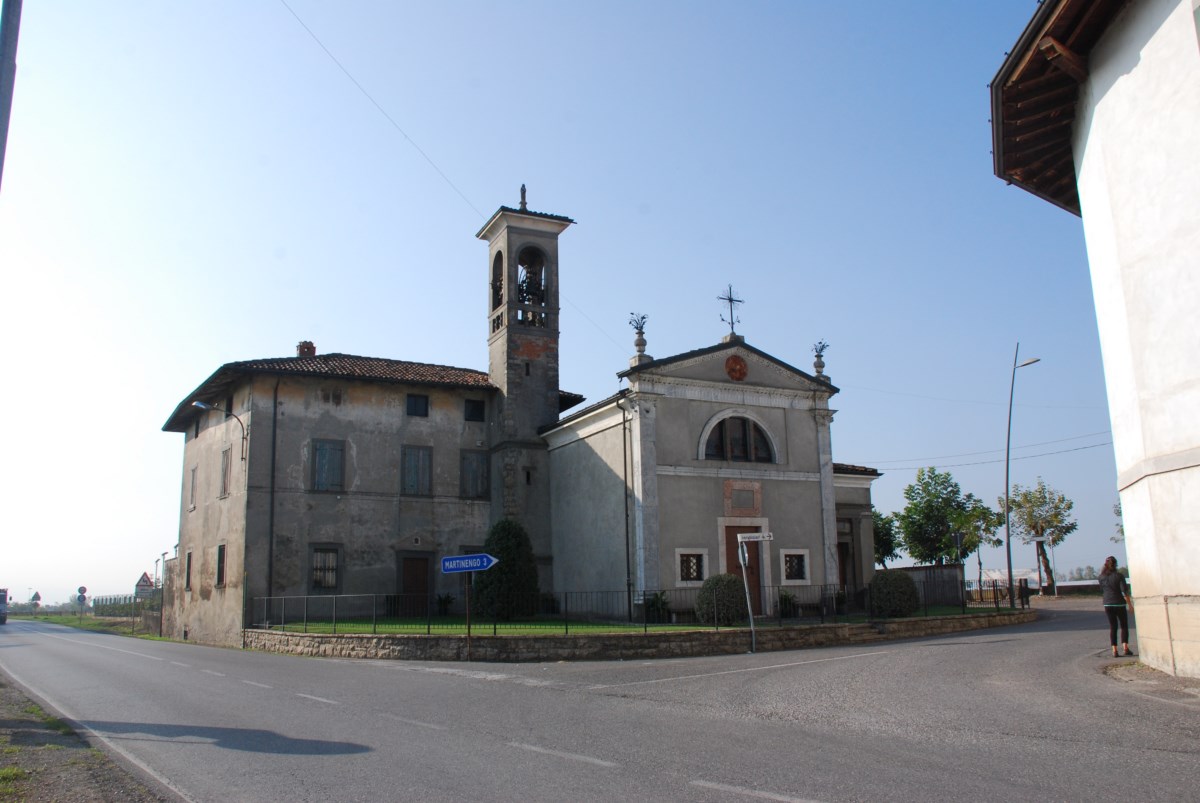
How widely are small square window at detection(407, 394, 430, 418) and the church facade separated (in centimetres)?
7

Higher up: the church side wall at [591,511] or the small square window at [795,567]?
the church side wall at [591,511]

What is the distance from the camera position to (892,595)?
25.0 m

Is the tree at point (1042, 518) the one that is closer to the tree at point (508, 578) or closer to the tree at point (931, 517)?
the tree at point (931, 517)

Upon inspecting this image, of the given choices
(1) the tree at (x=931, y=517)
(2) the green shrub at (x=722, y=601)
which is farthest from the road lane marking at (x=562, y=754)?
(1) the tree at (x=931, y=517)

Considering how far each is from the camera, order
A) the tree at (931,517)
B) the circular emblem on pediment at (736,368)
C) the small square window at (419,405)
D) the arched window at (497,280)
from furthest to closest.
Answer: the tree at (931,517) < the arched window at (497,280) < the small square window at (419,405) < the circular emblem on pediment at (736,368)

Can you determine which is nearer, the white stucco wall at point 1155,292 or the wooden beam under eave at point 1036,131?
the white stucco wall at point 1155,292

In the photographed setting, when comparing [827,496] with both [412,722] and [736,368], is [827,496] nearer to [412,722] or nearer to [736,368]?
[736,368]

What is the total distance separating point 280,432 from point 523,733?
2192 centimetres

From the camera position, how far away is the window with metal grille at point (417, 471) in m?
30.6

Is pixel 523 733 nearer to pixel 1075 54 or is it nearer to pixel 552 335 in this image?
pixel 1075 54

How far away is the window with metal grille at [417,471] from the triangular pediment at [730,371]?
8.48 meters

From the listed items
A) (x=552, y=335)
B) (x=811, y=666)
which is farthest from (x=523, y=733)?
(x=552, y=335)

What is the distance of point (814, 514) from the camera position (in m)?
28.7

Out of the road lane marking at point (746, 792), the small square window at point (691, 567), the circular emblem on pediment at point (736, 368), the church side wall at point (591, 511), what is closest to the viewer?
the road lane marking at point (746, 792)
